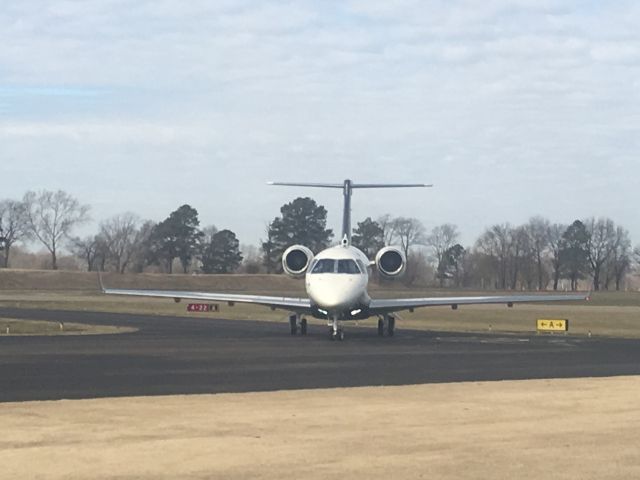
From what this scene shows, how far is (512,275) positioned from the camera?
144 meters

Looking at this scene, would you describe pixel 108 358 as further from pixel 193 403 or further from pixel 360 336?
pixel 360 336

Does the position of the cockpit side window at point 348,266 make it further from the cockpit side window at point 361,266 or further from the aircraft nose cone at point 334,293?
the aircraft nose cone at point 334,293

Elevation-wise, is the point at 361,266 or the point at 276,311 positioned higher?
the point at 361,266

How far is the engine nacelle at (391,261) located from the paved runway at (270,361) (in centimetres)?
246

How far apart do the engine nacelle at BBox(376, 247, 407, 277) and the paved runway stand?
246 centimetres

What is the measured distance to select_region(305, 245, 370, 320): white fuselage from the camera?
3466 cm

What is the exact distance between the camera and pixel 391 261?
124ft

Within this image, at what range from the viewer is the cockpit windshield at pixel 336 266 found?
115 feet

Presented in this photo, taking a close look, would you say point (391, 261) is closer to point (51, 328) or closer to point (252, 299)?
point (252, 299)

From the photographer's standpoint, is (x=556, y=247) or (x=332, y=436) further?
(x=556, y=247)

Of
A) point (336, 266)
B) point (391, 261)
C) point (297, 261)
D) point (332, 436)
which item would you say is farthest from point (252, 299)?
point (332, 436)

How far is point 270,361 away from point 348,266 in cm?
1144

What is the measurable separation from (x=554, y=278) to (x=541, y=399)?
133 metres

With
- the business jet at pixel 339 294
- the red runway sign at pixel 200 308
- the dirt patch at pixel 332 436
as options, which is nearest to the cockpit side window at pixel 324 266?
the business jet at pixel 339 294
